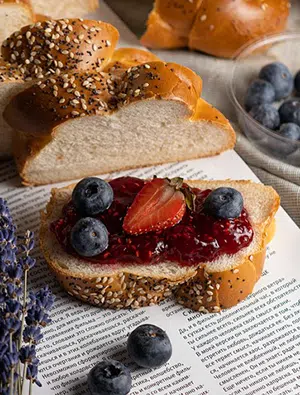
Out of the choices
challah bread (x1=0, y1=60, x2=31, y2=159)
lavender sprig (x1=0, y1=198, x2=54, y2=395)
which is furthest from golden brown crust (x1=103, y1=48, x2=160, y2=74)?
lavender sprig (x1=0, y1=198, x2=54, y2=395)

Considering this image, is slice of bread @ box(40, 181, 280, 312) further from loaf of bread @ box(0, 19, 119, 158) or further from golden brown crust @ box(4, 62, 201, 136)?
loaf of bread @ box(0, 19, 119, 158)

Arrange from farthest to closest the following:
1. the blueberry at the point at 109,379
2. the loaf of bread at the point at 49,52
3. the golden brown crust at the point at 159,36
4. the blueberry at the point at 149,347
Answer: the golden brown crust at the point at 159,36 < the loaf of bread at the point at 49,52 < the blueberry at the point at 149,347 < the blueberry at the point at 109,379

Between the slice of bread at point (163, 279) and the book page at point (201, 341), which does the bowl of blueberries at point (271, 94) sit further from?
the slice of bread at point (163, 279)

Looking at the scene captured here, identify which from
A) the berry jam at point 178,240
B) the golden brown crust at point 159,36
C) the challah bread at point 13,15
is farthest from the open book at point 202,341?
the golden brown crust at point 159,36

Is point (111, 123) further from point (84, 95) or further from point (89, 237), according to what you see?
point (89, 237)

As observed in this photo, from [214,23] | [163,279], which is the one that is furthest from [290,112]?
[163,279]
